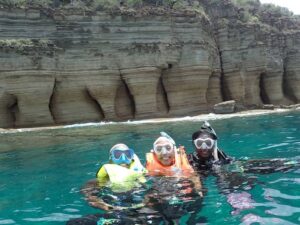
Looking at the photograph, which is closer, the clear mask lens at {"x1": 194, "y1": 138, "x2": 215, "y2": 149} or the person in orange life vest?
the person in orange life vest

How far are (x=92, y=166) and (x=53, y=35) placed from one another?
17601mm

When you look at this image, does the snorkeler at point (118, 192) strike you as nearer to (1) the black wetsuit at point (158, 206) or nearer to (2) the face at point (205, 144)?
(1) the black wetsuit at point (158, 206)

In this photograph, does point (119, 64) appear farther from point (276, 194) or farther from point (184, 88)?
point (276, 194)

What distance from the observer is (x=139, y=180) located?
7.50m

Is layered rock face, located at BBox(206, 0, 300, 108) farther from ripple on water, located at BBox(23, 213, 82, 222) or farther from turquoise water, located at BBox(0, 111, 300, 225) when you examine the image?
ripple on water, located at BBox(23, 213, 82, 222)

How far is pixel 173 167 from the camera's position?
26.2 feet

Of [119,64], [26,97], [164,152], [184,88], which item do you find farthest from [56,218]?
[184,88]

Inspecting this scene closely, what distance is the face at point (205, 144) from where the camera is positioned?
27.2 feet

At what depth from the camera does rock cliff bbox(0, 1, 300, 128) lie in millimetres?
25453

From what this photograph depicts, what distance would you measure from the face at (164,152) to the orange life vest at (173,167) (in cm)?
9

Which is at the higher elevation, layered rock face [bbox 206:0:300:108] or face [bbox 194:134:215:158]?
layered rock face [bbox 206:0:300:108]

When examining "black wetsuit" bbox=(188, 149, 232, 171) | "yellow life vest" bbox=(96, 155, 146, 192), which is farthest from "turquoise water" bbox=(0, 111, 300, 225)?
"yellow life vest" bbox=(96, 155, 146, 192)

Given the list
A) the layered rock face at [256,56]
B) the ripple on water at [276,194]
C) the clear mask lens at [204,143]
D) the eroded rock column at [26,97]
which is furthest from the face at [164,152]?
the layered rock face at [256,56]

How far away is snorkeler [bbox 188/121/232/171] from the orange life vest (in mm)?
397
